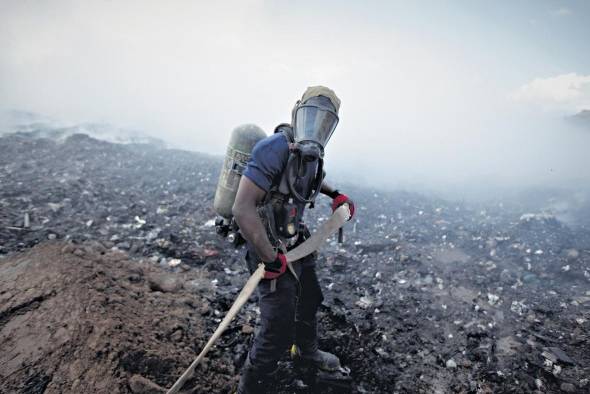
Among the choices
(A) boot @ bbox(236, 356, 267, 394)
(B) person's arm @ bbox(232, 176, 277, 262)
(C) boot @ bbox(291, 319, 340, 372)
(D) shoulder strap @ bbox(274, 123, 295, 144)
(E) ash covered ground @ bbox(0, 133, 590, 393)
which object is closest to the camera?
(B) person's arm @ bbox(232, 176, 277, 262)

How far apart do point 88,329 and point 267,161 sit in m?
1.97

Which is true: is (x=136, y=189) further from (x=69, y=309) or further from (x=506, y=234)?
(x=506, y=234)

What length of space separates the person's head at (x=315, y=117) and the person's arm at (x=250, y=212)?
0.40m

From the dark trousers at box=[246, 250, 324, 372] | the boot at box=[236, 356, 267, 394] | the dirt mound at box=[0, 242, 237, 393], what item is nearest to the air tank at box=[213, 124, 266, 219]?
the dark trousers at box=[246, 250, 324, 372]

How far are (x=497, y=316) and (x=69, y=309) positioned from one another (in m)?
4.75

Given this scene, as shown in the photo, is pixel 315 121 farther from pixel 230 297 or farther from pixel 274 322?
pixel 230 297

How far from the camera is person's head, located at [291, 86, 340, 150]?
6.00ft

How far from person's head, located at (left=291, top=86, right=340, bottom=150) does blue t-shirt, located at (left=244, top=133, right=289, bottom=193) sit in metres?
0.12

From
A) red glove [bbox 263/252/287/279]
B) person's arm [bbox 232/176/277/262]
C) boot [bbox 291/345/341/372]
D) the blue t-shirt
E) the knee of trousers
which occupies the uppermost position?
the blue t-shirt

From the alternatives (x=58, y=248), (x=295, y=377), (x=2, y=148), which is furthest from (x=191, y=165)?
A: (x=295, y=377)

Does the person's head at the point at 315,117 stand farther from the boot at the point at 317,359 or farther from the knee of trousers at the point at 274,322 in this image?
the boot at the point at 317,359

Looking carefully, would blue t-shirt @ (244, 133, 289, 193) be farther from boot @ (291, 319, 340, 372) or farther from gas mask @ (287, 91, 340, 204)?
boot @ (291, 319, 340, 372)

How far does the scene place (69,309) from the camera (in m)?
2.46

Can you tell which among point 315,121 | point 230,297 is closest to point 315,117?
point 315,121
